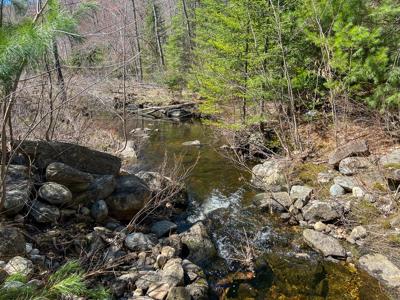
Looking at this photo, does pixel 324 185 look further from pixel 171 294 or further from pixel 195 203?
pixel 171 294

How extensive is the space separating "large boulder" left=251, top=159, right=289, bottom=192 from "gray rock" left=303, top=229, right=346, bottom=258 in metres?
1.85

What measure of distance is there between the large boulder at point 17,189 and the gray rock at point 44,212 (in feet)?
0.53

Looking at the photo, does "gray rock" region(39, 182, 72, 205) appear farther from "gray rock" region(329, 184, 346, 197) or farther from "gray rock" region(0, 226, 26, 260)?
"gray rock" region(329, 184, 346, 197)

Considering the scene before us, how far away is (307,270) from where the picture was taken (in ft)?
17.4

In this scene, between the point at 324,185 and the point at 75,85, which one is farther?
the point at 324,185

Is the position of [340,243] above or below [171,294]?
below

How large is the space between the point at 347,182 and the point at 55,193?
5710mm

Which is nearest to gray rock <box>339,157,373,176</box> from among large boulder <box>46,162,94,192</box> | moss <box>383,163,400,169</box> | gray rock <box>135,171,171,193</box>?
moss <box>383,163,400,169</box>

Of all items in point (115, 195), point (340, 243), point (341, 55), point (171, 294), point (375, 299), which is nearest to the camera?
point (171, 294)

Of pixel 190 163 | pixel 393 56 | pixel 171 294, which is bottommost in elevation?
pixel 190 163

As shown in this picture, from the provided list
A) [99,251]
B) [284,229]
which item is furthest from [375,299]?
[99,251]

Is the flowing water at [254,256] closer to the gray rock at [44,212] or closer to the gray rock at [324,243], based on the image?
the gray rock at [324,243]

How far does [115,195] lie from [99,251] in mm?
1557

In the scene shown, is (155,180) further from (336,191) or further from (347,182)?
(347,182)
